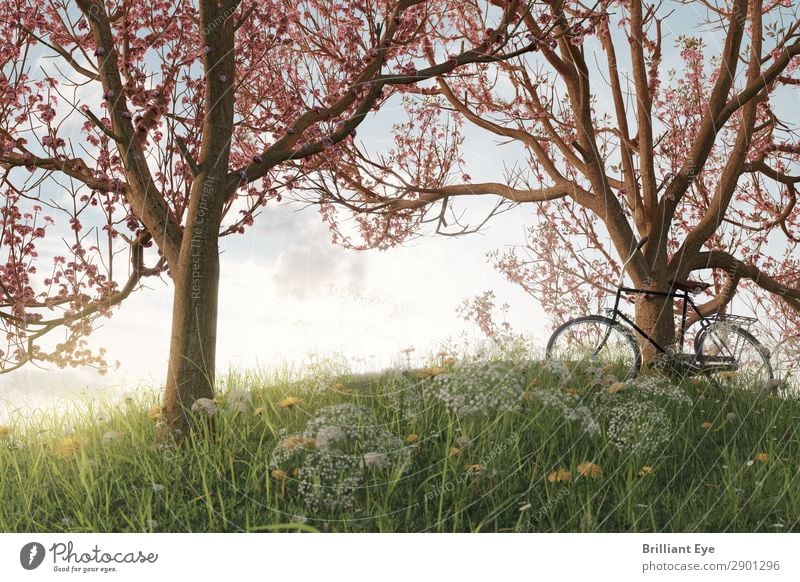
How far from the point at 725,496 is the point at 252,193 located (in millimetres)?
3489

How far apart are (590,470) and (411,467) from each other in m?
0.95

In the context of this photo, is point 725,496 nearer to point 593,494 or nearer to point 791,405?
point 593,494

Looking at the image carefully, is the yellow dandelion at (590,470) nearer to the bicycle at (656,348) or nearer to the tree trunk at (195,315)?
the bicycle at (656,348)

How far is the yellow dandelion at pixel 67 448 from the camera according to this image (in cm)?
374

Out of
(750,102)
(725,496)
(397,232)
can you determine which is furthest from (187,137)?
(750,102)

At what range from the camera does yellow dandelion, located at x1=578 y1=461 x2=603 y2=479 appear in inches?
133

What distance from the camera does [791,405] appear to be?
16.2 feet

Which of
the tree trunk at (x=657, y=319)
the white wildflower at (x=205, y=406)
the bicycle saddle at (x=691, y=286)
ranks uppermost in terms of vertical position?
the bicycle saddle at (x=691, y=286)

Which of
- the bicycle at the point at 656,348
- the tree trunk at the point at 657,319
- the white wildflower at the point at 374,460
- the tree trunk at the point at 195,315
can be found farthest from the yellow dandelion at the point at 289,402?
the tree trunk at the point at 657,319

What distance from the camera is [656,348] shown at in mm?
5812

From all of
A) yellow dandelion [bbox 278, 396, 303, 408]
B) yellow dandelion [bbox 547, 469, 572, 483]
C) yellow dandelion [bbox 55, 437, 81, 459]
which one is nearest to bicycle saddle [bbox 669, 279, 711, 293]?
yellow dandelion [bbox 547, 469, 572, 483]

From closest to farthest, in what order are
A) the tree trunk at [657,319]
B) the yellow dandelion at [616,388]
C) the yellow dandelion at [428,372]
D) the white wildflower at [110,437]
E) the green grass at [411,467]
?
1. the green grass at [411,467]
2. the white wildflower at [110,437]
3. the yellow dandelion at [428,372]
4. the yellow dandelion at [616,388]
5. the tree trunk at [657,319]

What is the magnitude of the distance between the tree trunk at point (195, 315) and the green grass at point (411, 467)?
0.22m

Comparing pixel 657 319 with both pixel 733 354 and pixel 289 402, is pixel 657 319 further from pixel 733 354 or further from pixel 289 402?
pixel 289 402
